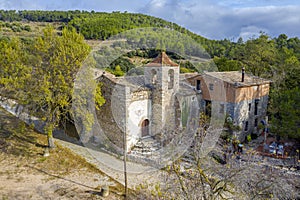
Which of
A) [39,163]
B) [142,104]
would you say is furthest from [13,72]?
[142,104]

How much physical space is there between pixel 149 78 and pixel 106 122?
4.70 meters

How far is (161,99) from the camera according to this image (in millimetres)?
17969

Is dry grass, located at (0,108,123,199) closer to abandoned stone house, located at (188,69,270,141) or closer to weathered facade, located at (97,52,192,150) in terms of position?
weathered facade, located at (97,52,192,150)

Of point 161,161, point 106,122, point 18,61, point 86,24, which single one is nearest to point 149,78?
point 106,122

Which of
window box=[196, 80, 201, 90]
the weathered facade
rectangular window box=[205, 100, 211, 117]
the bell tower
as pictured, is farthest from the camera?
window box=[196, 80, 201, 90]

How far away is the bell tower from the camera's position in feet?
58.5

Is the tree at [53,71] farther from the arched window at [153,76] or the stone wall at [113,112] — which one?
the arched window at [153,76]

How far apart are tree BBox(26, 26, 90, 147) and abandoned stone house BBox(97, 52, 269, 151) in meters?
2.75

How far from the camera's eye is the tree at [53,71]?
14.9 metres

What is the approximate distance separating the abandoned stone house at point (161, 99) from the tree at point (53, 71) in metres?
2.75

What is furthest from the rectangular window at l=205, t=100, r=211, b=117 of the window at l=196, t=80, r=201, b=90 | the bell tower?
the bell tower

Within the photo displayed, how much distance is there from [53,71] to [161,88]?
7423 millimetres

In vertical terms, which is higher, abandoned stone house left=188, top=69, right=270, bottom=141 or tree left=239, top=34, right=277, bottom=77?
tree left=239, top=34, right=277, bottom=77

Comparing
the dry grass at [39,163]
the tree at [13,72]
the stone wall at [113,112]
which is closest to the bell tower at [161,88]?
the stone wall at [113,112]
